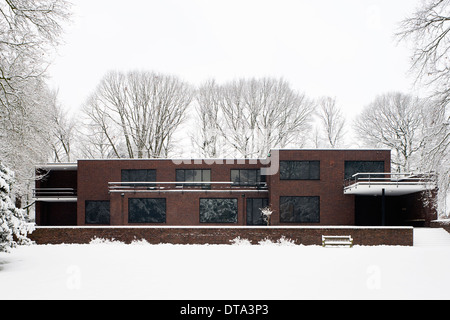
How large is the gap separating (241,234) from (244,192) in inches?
315

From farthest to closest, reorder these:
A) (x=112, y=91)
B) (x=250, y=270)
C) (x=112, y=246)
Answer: (x=112, y=91)
(x=112, y=246)
(x=250, y=270)

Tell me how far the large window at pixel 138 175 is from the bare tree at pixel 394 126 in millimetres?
22324

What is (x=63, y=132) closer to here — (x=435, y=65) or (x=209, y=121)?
(x=209, y=121)

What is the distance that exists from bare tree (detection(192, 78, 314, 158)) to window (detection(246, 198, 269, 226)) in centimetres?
1117

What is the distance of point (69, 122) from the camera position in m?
42.8

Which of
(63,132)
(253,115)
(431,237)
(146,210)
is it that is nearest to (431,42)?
(431,237)

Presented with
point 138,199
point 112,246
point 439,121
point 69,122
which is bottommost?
point 112,246

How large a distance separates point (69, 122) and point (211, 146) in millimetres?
13633

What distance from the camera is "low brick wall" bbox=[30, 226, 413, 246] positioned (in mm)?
23141

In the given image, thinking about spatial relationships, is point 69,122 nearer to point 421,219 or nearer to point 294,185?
point 294,185

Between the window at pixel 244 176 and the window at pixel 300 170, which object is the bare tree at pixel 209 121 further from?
the window at pixel 300 170

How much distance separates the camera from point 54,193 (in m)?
34.8
